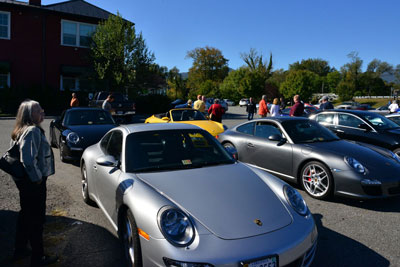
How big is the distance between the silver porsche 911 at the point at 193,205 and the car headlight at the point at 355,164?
207 cm

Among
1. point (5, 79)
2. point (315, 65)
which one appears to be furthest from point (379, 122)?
point (315, 65)

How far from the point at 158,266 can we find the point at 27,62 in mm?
28169

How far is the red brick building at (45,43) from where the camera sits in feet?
82.7

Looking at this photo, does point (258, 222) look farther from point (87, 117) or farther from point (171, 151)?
point (87, 117)

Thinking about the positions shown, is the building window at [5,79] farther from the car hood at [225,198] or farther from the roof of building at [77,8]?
the car hood at [225,198]

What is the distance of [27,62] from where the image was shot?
26.0 m

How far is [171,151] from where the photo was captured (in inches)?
152

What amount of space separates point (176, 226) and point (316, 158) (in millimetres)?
3511

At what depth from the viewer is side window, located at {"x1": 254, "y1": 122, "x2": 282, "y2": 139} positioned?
645 cm

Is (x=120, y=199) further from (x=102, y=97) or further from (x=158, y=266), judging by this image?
(x=102, y=97)

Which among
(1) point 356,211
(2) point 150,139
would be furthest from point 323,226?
(2) point 150,139

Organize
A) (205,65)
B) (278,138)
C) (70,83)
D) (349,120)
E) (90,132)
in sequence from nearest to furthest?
1. (278,138)
2. (90,132)
3. (349,120)
4. (70,83)
5. (205,65)

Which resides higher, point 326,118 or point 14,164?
point 326,118

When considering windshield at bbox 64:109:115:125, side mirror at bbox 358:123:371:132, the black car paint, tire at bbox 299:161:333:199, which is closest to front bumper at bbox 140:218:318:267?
tire at bbox 299:161:333:199
